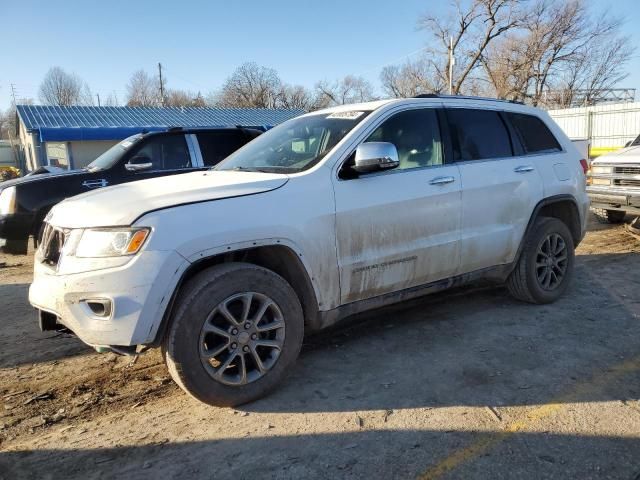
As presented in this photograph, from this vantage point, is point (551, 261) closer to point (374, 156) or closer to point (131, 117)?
point (374, 156)

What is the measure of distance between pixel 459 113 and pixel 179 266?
111 inches

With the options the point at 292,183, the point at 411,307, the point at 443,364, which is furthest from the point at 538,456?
the point at 411,307

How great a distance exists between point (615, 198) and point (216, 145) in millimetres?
6334

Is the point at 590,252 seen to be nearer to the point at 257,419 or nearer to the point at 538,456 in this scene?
the point at 538,456

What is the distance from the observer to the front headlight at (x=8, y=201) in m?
6.51

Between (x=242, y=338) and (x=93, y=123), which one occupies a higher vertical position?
(x=93, y=123)

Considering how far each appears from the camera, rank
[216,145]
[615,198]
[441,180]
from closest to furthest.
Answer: [441,180]
[216,145]
[615,198]

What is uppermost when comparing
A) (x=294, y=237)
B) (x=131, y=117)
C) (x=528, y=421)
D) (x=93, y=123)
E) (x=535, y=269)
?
(x=131, y=117)

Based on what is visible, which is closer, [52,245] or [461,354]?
[52,245]

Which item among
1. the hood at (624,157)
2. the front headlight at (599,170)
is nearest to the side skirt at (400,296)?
the hood at (624,157)

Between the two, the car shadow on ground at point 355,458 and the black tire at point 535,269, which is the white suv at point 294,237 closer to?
the black tire at point 535,269

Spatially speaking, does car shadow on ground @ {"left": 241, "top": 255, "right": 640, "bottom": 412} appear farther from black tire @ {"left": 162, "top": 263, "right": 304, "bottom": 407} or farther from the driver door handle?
the driver door handle

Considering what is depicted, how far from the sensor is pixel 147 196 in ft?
10.5

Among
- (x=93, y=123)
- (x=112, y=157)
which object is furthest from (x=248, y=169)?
(x=93, y=123)
